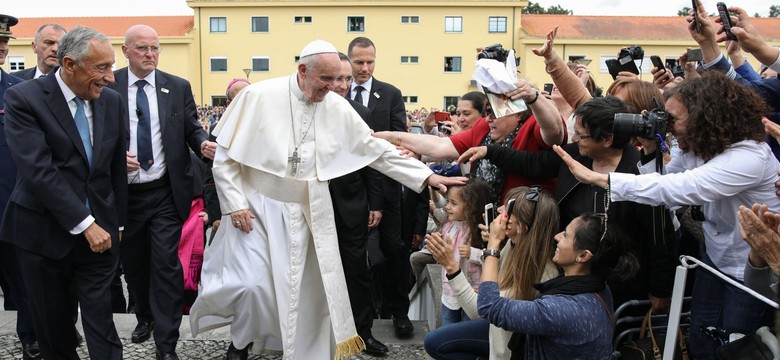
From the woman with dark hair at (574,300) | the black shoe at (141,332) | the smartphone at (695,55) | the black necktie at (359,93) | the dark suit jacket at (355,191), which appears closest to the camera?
the woman with dark hair at (574,300)

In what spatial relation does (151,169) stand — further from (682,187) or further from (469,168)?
(682,187)

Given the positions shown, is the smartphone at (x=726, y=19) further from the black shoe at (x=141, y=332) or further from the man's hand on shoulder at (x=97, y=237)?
the black shoe at (x=141, y=332)

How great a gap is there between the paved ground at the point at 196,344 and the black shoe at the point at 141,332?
0.04m

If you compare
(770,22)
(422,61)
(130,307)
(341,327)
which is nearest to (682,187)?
(341,327)

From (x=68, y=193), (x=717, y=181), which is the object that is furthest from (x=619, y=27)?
(x=68, y=193)

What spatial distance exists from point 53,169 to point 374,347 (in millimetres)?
2323

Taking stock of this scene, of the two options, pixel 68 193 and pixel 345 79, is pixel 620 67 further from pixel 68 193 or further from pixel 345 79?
pixel 68 193

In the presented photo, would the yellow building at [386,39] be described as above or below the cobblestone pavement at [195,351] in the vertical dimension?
above

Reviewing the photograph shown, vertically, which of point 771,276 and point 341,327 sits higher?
point 771,276

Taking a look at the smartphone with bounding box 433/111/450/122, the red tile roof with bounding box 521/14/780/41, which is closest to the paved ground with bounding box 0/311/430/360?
the smartphone with bounding box 433/111/450/122

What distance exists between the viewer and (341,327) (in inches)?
163

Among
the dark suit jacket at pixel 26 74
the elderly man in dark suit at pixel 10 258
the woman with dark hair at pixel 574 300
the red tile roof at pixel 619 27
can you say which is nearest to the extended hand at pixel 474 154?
the woman with dark hair at pixel 574 300

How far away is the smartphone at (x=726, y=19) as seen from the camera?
3539mm

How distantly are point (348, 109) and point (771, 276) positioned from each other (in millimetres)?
2583
